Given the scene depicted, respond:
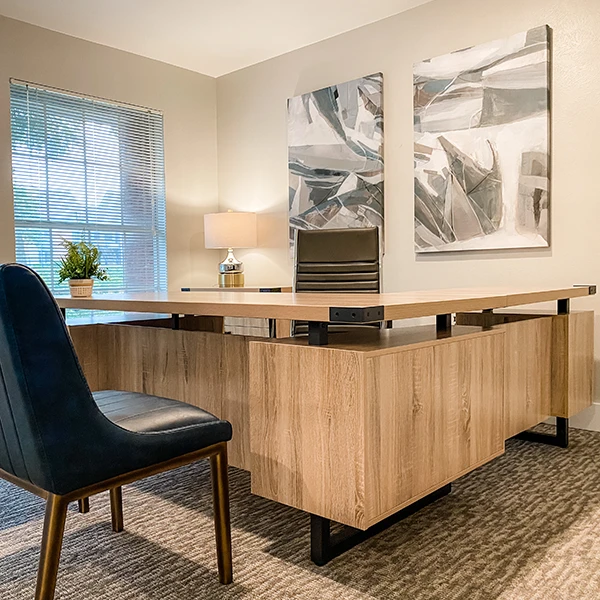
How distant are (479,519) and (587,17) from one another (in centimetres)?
253

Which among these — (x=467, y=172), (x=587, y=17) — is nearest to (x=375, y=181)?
(x=467, y=172)

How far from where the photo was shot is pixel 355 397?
1.39 metres

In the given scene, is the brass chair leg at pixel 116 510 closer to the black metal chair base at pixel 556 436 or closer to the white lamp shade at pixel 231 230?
the black metal chair base at pixel 556 436

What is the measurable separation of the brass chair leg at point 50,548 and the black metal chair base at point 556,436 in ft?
7.30

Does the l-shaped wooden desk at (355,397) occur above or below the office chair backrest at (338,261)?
below

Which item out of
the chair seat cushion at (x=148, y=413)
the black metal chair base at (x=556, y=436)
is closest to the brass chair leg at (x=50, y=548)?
the chair seat cushion at (x=148, y=413)

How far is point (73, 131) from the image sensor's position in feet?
13.5

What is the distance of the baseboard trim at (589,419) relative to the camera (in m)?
3.06

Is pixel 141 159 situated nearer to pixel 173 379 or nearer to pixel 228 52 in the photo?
pixel 228 52

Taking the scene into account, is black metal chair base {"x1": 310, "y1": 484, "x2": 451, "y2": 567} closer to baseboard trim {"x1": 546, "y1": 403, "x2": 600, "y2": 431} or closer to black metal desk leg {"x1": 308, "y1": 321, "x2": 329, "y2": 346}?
black metal desk leg {"x1": 308, "y1": 321, "x2": 329, "y2": 346}

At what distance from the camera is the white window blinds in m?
3.90

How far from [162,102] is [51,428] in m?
3.88

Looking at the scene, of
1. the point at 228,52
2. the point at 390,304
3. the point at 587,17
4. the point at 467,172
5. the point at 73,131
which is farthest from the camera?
the point at 228,52

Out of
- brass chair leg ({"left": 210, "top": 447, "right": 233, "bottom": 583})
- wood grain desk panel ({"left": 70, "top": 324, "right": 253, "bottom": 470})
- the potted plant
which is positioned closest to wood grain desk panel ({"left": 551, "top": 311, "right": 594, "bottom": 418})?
wood grain desk panel ({"left": 70, "top": 324, "right": 253, "bottom": 470})
